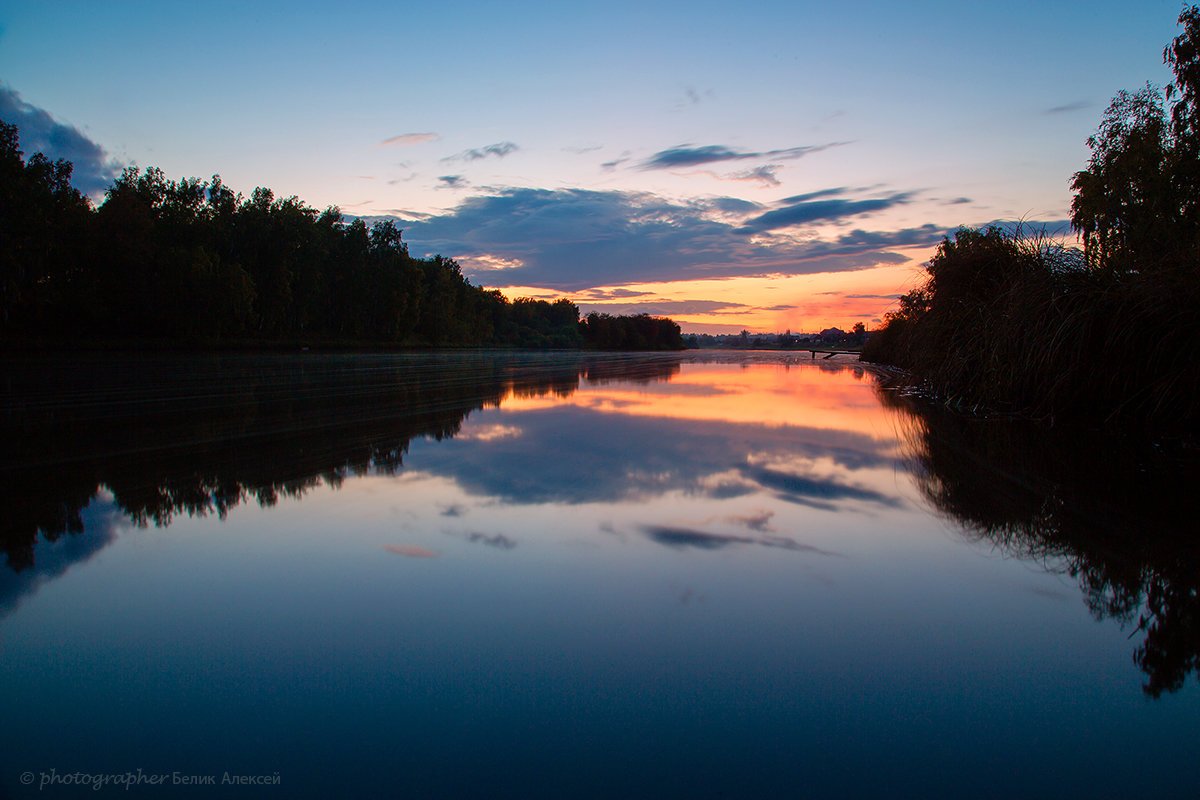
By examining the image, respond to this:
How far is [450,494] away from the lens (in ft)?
19.3

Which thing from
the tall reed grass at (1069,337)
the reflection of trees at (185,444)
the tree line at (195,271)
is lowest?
the reflection of trees at (185,444)

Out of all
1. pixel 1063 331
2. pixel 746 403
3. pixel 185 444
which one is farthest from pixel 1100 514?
pixel 746 403

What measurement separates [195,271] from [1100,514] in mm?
55968

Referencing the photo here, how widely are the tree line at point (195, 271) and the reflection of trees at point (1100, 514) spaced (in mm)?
48824

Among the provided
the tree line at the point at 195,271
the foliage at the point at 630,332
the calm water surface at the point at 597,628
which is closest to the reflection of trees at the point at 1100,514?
the calm water surface at the point at 597,628

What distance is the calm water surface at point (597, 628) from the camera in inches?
87.6

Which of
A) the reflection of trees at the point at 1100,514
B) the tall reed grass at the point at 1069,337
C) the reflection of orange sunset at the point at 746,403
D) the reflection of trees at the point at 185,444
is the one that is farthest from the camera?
the reflection of orange sunset at the point at 746,403

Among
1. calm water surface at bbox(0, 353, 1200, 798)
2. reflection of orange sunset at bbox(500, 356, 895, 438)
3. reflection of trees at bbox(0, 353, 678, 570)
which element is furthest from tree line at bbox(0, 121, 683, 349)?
calm water surface at bbox(0, 353, 1200, 798)

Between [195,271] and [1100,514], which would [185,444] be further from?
[195,271]

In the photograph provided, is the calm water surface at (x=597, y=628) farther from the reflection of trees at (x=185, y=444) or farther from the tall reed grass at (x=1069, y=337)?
the tall reed grass at (x=1069, y=337)

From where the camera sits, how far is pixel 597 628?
3.21 metres

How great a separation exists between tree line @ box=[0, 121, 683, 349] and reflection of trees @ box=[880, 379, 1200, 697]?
48824 millimetres

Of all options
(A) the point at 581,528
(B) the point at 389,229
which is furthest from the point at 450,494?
(B) the point at 389,229

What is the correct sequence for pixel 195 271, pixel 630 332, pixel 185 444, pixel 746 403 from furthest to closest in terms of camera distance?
1. pixel 630 332
2. pixel 195 271
3. pixel 746 403
4. pixel 185 444
